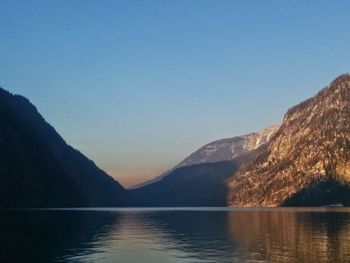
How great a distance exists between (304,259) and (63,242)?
45847 mm

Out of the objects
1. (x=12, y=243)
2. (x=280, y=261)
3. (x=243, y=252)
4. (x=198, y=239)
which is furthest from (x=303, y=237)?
(x=12, y=243)

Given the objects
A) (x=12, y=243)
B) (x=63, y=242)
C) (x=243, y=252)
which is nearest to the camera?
(x=243, y=252)

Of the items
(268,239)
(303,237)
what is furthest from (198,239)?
(303,237)

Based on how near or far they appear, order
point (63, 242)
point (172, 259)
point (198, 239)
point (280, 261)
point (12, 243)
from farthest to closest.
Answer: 1. point (198, 239)
2. point (63, 242)
3. point (12, 243)
4. point (172, 259)
5. point (280, 261)

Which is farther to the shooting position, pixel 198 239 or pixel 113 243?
pixel 198 239

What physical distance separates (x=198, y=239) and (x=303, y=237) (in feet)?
66.3

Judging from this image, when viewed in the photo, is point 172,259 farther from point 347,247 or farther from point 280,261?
point 347,247

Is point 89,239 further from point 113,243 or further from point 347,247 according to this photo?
point 347,247

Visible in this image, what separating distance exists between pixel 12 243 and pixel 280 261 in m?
46.7

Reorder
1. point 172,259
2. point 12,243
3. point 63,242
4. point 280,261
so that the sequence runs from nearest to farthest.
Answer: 1. point 280,261
2. point 172,259
3. point 12,243
4. point 63,242

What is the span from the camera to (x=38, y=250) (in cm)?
7900

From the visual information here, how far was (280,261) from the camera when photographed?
64562mm

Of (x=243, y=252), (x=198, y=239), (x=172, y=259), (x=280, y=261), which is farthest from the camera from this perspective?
(x=198, y=239)

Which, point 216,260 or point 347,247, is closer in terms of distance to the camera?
point 216,260
